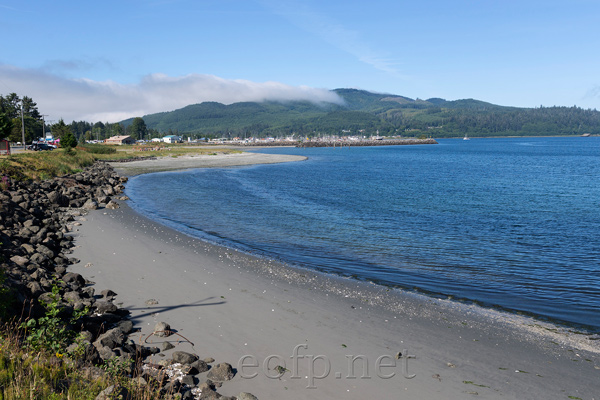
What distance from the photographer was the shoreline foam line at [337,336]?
9258 millimetres

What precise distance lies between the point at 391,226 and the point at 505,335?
57.6 feet

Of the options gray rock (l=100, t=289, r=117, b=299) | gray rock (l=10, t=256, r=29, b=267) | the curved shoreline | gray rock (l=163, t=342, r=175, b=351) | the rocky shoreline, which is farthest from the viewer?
the curved shoreline

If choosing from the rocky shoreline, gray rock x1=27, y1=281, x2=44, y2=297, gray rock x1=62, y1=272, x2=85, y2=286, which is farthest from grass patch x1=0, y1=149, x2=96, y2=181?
gray rock x1=27, y1=281, x2=44, y2=297

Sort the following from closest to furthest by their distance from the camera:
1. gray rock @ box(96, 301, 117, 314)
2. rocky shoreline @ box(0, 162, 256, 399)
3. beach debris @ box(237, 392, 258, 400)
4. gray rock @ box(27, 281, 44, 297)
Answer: beach debris @ box(237, 392, 258, 400), rocky shoreline @ box(0, 162, 256, 399), gray rock @ box(96, 301, 117, 314), gray rock @ box(27, 281, 44, 297)

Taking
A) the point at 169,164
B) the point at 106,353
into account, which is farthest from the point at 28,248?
the point at 169,164

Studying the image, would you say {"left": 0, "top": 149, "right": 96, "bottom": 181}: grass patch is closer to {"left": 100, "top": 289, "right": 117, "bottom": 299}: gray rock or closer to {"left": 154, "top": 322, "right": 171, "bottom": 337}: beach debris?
{"left": 100, "top": 289, "right": 117, "bottom": 299}: gray rock

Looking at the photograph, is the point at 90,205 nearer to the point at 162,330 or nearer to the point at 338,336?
the point at 162,330

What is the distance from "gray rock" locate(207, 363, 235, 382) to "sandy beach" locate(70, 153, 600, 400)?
0.17 meters

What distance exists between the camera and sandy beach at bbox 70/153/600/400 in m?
9.23

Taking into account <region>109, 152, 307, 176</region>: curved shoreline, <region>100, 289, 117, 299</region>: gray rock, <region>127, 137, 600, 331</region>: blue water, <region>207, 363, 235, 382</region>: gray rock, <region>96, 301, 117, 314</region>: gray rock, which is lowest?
<region>127, 137, 600, 331</region>: blue water

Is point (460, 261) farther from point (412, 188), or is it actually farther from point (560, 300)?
point (412, 188)

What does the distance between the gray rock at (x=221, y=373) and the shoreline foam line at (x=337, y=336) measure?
217mm

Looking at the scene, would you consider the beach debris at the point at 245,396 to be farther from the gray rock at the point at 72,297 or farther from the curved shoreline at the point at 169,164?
the curved shoreline at the point at 169,164

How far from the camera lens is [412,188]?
55.2 metres
